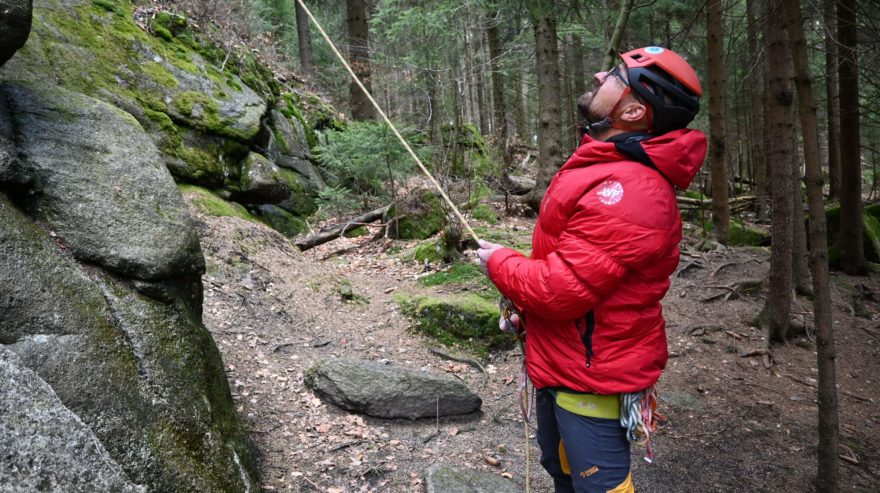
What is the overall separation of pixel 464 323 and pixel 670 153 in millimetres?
4182

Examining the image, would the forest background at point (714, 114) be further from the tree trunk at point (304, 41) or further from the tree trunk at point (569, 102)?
the tree trunk at point (569, 102)

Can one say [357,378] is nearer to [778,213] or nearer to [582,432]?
[582,432]

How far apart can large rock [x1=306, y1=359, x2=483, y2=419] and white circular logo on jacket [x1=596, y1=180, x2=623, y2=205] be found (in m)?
2.93

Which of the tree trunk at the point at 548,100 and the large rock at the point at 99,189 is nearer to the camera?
the large rock at the point at 99,189

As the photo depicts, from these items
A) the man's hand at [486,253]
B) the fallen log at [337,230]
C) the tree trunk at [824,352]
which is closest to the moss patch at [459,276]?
the fallen log at [337,230]

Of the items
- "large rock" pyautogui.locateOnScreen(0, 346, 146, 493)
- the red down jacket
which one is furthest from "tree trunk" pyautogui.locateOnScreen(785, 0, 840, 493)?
"large rock" pyautogui.locateOnScreen(0, 346, 146, 493)

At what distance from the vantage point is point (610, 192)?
1959mm

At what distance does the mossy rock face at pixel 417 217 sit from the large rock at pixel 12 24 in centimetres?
663

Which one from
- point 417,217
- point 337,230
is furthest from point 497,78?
point 337,230

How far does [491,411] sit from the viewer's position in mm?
4738

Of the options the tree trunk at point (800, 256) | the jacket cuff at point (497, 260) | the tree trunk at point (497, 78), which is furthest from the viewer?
the tree trunk at point (497, 78)

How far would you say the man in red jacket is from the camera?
1946mm

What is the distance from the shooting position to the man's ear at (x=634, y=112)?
2.10 metres

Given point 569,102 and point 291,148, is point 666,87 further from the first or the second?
point 569,102
